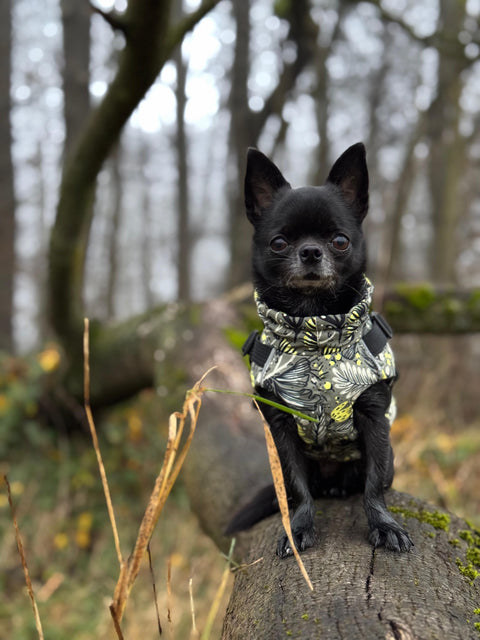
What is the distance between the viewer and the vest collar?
6.36ft

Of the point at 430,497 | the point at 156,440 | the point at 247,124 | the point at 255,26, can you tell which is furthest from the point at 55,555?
the point at 255,26

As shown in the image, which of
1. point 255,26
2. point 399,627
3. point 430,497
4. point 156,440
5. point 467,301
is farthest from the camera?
point 255,26

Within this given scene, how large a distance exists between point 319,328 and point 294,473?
0.54 meters

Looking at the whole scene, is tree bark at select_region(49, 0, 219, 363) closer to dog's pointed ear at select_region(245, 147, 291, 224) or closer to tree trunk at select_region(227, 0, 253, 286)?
dog's pointed ear at select_region(245, 147, 291, 224)

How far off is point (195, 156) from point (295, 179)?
4511mm

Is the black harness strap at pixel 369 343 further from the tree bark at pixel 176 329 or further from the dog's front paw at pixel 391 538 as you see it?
the tree bark at pixel 176 329

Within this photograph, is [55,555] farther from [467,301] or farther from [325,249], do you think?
[467,301]

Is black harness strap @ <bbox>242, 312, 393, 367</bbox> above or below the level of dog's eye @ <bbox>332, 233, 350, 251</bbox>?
below

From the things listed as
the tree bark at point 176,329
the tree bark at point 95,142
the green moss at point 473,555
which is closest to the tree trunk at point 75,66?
the tree bark at point 95,142

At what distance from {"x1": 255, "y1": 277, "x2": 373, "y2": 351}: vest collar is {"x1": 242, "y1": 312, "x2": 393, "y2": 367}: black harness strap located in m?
0.04

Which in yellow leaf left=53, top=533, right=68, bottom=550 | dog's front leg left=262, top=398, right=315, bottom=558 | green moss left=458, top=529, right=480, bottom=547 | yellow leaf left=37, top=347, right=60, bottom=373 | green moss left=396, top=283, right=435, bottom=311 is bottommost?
yellow leaf left=53, top=533, right=68, bottom=550

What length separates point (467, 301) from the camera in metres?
5.45

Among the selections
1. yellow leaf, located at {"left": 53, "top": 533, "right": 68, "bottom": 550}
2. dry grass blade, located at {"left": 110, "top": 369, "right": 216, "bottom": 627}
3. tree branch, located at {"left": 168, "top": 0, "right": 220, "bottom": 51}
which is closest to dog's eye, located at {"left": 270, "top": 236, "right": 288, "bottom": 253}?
dry grass blade, located at {"left": 110, "top": 369, "right": 216, "bottom": 627}

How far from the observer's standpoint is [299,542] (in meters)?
1.85
